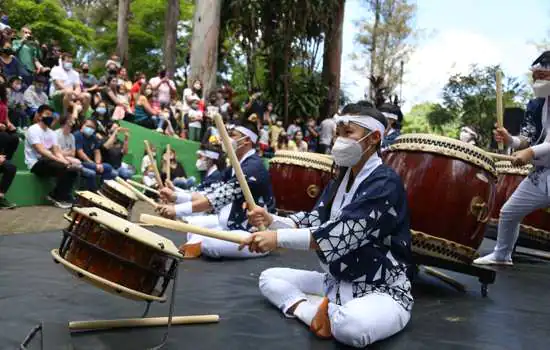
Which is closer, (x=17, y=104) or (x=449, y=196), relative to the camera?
(x=449, y=196)

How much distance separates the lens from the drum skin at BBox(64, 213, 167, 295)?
6.77 feet

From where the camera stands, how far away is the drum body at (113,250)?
6.72ft

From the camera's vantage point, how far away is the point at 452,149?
124 inches

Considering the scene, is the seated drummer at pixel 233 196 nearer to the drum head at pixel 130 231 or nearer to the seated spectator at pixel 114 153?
the drum head at pixel 130 231

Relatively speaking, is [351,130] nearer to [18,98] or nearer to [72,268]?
[72,268]

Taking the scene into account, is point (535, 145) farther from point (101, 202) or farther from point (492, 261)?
point (101, 202)

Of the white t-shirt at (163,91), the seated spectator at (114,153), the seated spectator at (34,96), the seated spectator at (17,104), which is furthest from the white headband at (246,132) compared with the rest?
the white t-shirt at (163,91)

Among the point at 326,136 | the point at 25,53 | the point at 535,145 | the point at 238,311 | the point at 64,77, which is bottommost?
the point at 238,311

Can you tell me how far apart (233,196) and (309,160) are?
172 centimetres

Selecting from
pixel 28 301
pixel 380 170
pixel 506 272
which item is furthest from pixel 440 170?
pixel 28 301

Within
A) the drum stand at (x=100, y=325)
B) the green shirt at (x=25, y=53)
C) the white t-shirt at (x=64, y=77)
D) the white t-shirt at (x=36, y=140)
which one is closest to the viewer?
the drum stand at (x=100, y=325)

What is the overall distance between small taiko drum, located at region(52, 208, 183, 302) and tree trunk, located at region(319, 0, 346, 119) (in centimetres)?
1382

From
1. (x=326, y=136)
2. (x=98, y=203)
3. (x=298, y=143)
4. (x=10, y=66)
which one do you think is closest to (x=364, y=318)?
(x=98, y=203)

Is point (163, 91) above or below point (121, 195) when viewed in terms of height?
above
